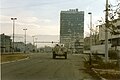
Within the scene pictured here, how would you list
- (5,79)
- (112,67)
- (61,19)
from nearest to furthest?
(5,79) → (112,67) → (61,19)

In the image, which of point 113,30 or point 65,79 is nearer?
point 65,79

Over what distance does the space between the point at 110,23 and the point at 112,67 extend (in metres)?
8.29

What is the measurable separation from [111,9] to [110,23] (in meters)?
1.40

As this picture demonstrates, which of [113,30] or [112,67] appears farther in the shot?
[112,67]

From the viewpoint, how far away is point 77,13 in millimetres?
120312

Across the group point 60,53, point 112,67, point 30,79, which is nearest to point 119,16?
point 30,79

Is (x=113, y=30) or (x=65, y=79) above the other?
(x=113, y=30)

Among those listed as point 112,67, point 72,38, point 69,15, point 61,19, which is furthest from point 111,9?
point 72,38

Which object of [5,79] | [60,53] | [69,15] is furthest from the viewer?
[69,15]

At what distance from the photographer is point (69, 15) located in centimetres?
11969

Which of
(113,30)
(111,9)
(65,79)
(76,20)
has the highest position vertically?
(76,20)

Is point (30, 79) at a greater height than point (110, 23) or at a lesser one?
lesser

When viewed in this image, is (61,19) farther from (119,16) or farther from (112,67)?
(119,16)

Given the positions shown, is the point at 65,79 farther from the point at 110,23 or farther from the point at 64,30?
the point at 64,30
